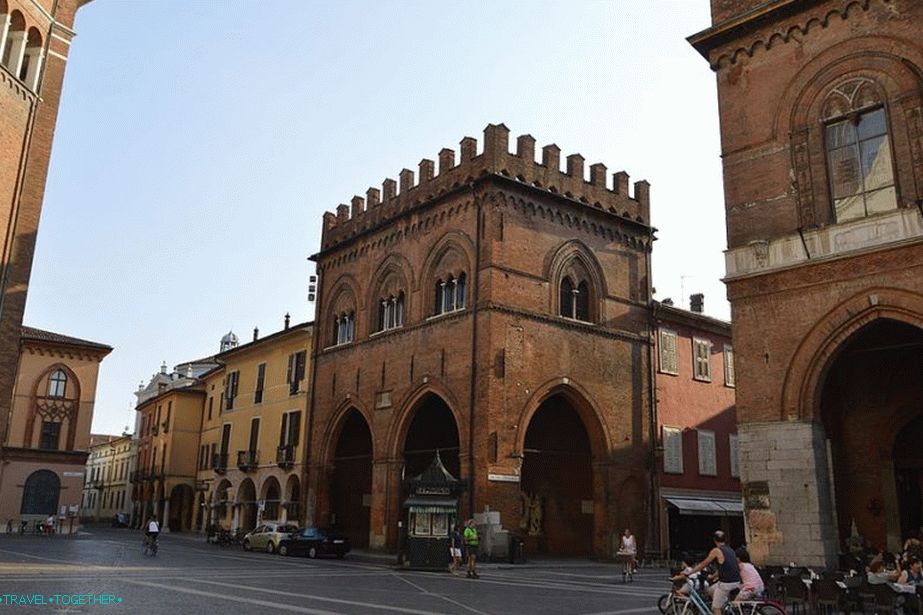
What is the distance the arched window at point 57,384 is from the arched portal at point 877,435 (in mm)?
40345

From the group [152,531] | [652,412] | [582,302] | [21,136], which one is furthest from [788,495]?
[21,136]

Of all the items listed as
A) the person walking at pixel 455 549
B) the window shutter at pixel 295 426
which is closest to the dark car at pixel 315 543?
the window shutter at pixel 295 426

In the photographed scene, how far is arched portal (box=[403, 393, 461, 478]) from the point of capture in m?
29.4

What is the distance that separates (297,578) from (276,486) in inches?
760

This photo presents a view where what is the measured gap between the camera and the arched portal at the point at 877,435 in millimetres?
16672

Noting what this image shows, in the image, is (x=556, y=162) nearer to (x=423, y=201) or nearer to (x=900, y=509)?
(x=423, y=201)

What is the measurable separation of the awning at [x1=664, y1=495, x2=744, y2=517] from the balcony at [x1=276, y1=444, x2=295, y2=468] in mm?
15832

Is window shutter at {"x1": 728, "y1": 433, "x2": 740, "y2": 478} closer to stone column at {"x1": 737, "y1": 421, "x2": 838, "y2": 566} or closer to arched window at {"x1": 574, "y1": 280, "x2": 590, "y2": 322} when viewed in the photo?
arched window at {"x1": 574, "y1": 280, "x2": 590, "y2": 322}

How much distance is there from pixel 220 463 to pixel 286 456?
8493 millimetres

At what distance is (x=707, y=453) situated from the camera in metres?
31.6

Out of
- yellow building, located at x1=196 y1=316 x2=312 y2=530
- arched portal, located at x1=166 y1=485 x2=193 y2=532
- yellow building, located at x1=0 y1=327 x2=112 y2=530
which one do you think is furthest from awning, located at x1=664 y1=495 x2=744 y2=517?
arched portal, located at x1=166 y1=485 x2=193 y2=532

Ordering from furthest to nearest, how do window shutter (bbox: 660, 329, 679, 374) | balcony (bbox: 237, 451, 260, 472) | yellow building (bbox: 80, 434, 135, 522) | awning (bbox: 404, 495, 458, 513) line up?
yellow building (bbox: 80, 434, 135, 522)
balcony (bbox: 237, 451, 260, 472)
window shutter (bbox: 660, 329, 679, 374)
awning (bbox: 404, 495, 458, 513)

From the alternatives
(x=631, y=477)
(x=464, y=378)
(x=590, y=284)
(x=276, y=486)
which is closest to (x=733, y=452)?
(x=631, y=477)

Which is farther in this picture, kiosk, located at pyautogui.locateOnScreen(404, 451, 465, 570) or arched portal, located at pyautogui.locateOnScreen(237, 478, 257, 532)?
arched portal, located at pyautogui.locateOnScreen(237, 478, 257, 532)
